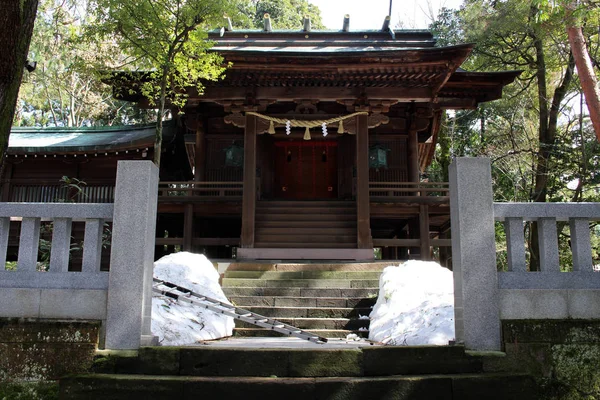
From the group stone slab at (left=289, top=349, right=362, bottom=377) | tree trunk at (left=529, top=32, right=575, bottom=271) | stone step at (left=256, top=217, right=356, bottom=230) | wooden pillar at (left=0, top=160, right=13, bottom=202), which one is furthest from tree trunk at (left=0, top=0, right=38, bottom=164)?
tree trunk at (left=529, top=32, right=575, bottom=271)

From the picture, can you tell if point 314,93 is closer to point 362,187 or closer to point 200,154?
point 362,187

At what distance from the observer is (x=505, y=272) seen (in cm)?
443

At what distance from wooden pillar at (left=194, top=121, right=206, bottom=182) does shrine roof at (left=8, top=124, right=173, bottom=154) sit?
1.31 m

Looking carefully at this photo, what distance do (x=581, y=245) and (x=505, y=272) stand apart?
78 centimetres

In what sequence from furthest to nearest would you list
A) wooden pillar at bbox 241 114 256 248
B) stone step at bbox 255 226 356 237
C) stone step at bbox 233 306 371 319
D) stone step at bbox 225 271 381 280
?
1. stone step at bbox 255 226 356 237
2. wooden pillar at bbox 241 114 256 248
3. stone step at bbox 225 271 381 280
4. stone step at bbox 233 306 371 319

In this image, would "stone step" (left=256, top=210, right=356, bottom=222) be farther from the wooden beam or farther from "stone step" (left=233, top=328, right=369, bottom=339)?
"stone step" (left=233, top=328, right=369, bottom=339)

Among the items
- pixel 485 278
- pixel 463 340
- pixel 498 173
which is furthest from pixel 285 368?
pixel 498 173

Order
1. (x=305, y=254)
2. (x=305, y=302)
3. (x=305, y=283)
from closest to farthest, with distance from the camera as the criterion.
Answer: (x=305, y=302) → (x=305, y=283) → (x=305, y=254)

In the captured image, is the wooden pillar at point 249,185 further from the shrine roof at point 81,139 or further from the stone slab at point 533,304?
the stone slab at point 533,304

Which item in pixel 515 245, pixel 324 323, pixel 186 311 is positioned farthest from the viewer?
pixel 324 323

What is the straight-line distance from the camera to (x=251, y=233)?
12.6 metres

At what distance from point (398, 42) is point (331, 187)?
491cm

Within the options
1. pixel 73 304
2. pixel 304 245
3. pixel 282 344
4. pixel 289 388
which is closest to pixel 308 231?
pixel 304 245

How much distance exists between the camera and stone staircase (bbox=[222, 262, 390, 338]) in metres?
7.44
